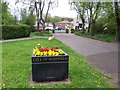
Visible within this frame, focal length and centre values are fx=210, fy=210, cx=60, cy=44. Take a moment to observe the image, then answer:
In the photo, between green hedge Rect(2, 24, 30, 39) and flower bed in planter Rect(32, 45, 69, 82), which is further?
green hedge Rect(2, 24, 30, 39)

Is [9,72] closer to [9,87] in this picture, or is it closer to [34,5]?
[9,87]

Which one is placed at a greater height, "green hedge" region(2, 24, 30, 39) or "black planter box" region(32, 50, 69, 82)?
"green hedge" region(2, 24, 30, 39)

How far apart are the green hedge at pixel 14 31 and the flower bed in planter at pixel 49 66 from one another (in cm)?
1707

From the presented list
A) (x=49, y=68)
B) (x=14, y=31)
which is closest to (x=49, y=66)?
(x=49, y=68)

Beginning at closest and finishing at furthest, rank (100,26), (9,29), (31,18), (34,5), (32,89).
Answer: (32,89) → (9,29) → (100,26) → (34,5) → (31,18)

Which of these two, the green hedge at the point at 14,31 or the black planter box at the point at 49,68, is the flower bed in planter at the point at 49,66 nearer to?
the black planter box at the point at 49,68

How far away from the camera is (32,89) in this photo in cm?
493

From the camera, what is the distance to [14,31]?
2328cm

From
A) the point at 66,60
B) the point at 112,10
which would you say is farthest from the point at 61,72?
the point at 112,10

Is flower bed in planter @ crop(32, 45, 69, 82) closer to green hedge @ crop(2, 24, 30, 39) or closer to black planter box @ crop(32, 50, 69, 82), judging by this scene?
black planter box @ crop(32, 50, 69, 82)

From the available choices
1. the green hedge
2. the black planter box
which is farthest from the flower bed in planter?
the green hedge

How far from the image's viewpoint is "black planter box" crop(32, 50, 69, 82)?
216 inches

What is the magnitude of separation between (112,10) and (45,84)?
15906mm

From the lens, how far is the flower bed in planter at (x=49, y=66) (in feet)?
18.0
